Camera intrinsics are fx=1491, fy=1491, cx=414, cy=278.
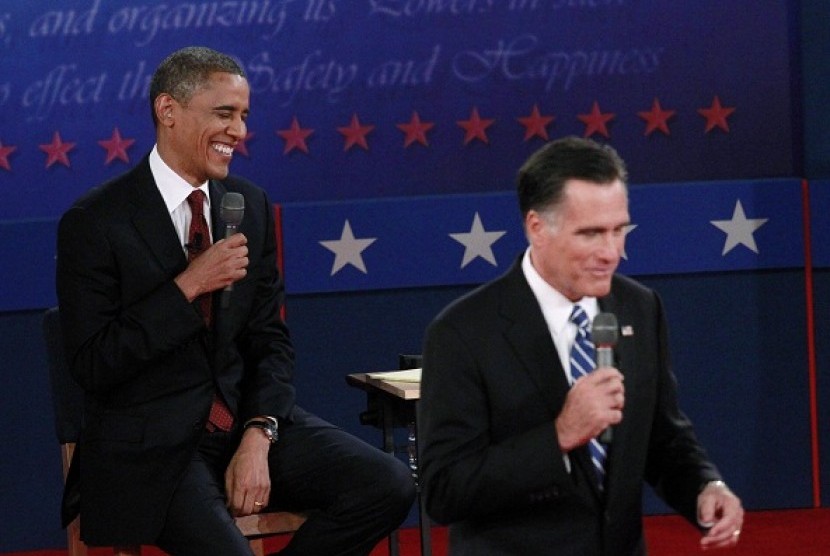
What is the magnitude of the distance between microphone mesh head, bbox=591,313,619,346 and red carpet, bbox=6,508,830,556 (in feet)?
8.51

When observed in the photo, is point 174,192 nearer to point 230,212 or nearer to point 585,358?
point 230,212

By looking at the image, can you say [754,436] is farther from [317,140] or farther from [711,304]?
[317,140]

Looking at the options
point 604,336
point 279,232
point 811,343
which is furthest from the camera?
point 811,343

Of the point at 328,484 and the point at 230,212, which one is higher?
the point at 230,212

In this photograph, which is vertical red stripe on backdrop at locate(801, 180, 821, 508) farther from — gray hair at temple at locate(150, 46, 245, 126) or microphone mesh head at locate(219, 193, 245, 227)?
microphone mesh head at locate(219, 193, 245, 227)

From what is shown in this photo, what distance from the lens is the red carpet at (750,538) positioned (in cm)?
468

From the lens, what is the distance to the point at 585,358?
7.89 feet

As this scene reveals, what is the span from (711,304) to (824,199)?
53 centimetres

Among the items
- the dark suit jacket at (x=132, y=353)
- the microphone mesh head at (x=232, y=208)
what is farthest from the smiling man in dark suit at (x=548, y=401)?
the dark suit jacket at (x=132, y=353)

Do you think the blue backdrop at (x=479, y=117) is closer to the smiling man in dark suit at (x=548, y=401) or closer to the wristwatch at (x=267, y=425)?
the wristwatch at (x=267, y=425)

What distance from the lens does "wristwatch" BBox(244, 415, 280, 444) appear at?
3500mm

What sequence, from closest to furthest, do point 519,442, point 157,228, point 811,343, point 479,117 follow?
point 519,442
point 157,228
point 811,343
point 479,117

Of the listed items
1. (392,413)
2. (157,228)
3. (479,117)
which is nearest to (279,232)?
(479,117)

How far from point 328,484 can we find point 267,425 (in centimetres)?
20
